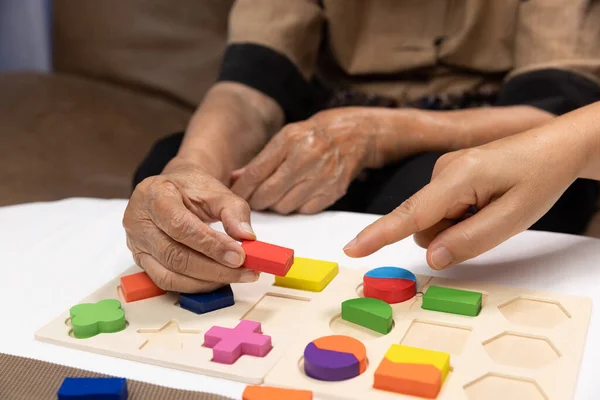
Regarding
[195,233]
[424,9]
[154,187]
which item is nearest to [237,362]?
[195,233]

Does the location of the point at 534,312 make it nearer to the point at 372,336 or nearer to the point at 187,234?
the point at 372,336

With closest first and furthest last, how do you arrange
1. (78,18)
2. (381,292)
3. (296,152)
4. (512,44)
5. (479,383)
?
(479,383) → (381,292) → (296,152) → (512,44) → (78,18)

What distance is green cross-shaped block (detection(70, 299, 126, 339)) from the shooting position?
615 mm

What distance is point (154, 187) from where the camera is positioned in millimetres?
736

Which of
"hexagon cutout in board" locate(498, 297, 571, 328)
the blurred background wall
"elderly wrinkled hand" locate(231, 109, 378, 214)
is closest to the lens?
"hexagon cutout in board" locate(498, 297, 571, 328)

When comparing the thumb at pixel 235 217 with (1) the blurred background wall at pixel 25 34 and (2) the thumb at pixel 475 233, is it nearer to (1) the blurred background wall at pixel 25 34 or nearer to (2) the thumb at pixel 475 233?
(2) the thumb at pixel 475 233

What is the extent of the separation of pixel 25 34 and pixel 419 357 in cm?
161

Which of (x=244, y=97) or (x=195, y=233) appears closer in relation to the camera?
(x=195, y=233)

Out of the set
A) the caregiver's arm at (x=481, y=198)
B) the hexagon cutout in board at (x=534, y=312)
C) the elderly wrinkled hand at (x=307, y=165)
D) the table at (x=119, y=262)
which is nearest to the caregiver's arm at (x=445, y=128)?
the elderly wrinkled hand at (x=307, y=165)

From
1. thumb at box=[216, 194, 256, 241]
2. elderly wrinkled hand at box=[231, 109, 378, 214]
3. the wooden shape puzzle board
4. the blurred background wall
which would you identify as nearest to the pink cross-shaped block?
the wooden shape puzzle board

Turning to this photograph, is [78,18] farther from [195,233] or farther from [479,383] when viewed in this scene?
[479,383]

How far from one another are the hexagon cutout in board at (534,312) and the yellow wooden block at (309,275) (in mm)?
169

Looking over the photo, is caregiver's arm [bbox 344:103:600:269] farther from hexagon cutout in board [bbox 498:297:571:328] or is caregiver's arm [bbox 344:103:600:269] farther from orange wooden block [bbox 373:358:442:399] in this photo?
orange wooden block [bbox 373:358:442:399]

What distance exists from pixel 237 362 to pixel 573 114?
17.5 inches
